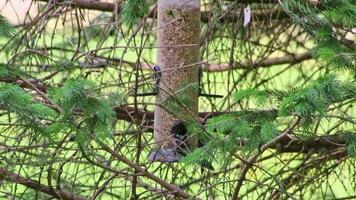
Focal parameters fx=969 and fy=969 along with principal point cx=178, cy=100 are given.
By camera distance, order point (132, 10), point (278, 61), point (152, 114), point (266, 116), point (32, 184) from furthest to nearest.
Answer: point (278, 61) < point (152, 114) < point (32, 184) < point (132, 10) < point (266, 116)

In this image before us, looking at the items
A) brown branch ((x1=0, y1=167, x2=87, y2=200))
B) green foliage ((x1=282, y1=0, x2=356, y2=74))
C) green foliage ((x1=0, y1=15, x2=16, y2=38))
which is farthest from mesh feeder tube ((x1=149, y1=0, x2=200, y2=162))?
green foliage ((x1=0, y1=15, x2=16, y2=38))

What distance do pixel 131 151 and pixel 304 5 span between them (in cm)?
114

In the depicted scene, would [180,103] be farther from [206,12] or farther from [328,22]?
[206,12]

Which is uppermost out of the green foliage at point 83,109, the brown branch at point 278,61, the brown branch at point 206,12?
the brown branch at point 206,12

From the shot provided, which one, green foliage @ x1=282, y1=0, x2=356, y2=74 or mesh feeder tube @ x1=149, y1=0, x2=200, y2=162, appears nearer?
green foliage @ x1=282, y1=0, x2=356, y2=74

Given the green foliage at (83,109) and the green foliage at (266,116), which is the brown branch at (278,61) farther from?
the green foliage at (83,109)

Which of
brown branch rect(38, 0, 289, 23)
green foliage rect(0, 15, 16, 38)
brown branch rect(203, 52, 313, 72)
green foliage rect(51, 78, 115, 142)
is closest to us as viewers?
green foliage rect(51, 78, 115, 142)

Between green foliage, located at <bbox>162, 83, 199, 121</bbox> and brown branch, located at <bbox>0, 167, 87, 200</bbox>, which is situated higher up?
green foliage, located at <bbox>162, 83, 199, 121</bbox>

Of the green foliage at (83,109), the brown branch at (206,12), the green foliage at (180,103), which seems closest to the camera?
the green foliage at (83,109)

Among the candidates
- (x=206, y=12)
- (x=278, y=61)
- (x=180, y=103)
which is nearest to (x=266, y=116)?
(x=180, y=103)

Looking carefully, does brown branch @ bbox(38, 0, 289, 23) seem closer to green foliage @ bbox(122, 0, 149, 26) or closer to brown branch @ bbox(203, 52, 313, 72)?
brown branch @ bbox(203, 52, 313, 72)

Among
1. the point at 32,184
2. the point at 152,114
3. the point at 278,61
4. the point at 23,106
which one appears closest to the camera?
the point at 23,106

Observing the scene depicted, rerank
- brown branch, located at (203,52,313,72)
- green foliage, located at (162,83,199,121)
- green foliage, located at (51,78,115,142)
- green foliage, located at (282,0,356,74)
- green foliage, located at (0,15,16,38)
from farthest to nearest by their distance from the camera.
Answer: brown branch, located at (203,52,313,72) → green foliage, located at (162,83,199,121) → green foliage, located at (0,15,16,38) → green foliage, located at (282,0,356,74) → green foliage, located at (51,78,115,142)

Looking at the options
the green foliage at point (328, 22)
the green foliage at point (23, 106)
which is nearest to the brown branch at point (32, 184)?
the green foliage at point (23, 106)
